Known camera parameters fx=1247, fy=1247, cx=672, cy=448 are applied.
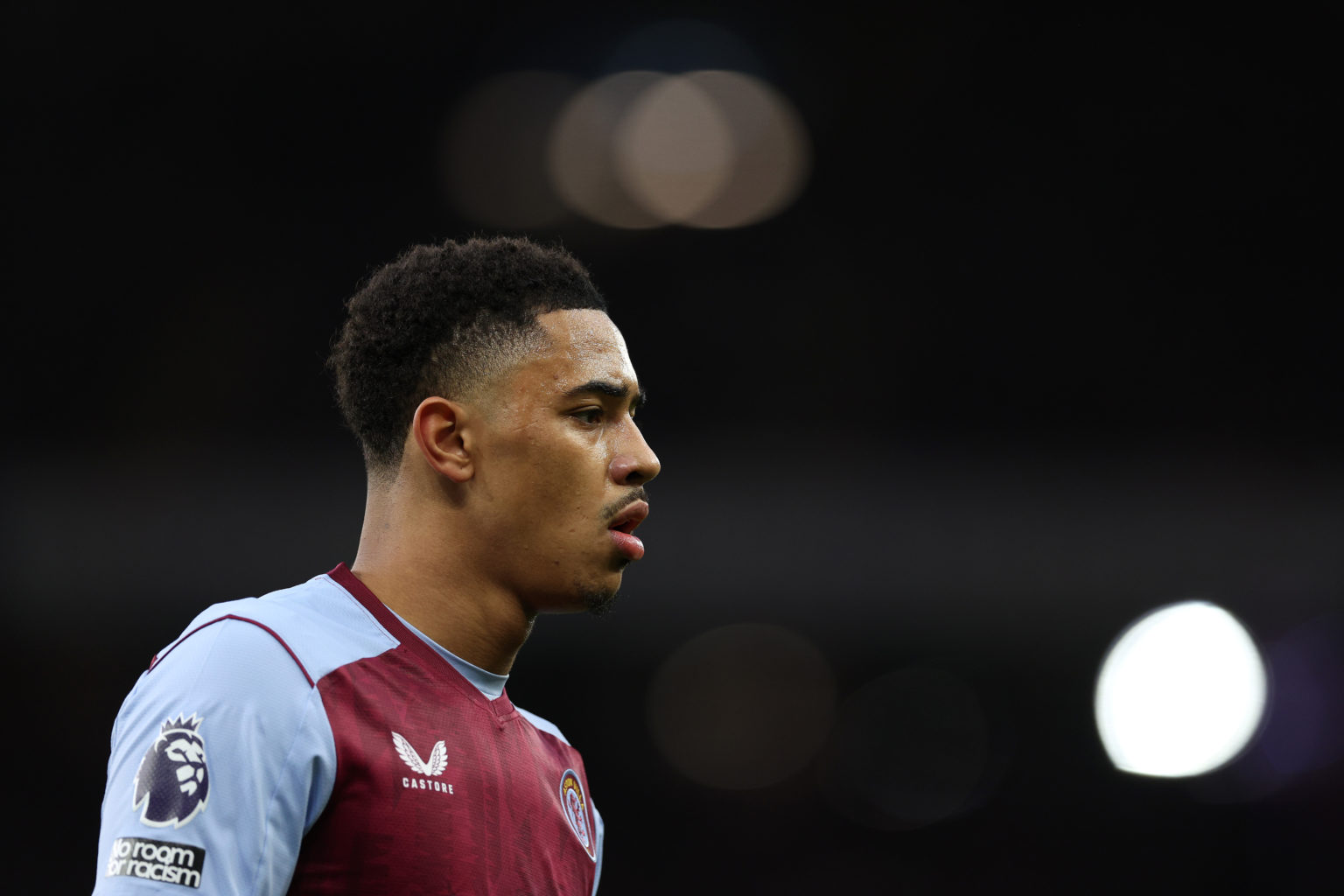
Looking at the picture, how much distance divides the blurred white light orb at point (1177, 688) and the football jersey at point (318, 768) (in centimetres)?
720

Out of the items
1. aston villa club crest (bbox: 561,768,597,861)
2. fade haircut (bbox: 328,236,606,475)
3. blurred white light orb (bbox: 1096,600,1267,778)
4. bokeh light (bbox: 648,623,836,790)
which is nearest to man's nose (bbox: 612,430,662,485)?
fade haircut (bbox: 328,236,606,475)

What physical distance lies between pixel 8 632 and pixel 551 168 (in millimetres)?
4603

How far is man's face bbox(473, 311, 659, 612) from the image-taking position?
214 centimetres

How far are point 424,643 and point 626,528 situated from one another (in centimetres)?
41

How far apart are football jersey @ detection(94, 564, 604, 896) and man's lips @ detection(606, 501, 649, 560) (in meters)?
0.33

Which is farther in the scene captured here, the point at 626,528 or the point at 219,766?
the point at 626,528

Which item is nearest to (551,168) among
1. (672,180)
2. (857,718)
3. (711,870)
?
(672,180)

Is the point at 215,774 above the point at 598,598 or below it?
below

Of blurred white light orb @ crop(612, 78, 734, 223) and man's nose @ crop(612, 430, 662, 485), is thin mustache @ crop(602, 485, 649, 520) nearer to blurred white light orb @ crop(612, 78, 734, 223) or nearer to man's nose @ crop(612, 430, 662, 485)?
man's nose @ crop(612, 430, 662, 485)

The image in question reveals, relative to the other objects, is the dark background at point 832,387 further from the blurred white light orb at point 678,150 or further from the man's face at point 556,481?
the man's face at point 556,481

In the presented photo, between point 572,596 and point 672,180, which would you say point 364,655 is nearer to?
point 572,596

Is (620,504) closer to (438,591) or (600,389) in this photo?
(600,389)

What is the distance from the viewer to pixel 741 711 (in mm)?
9000

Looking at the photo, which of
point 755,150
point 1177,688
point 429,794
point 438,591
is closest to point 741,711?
point 1177,688
